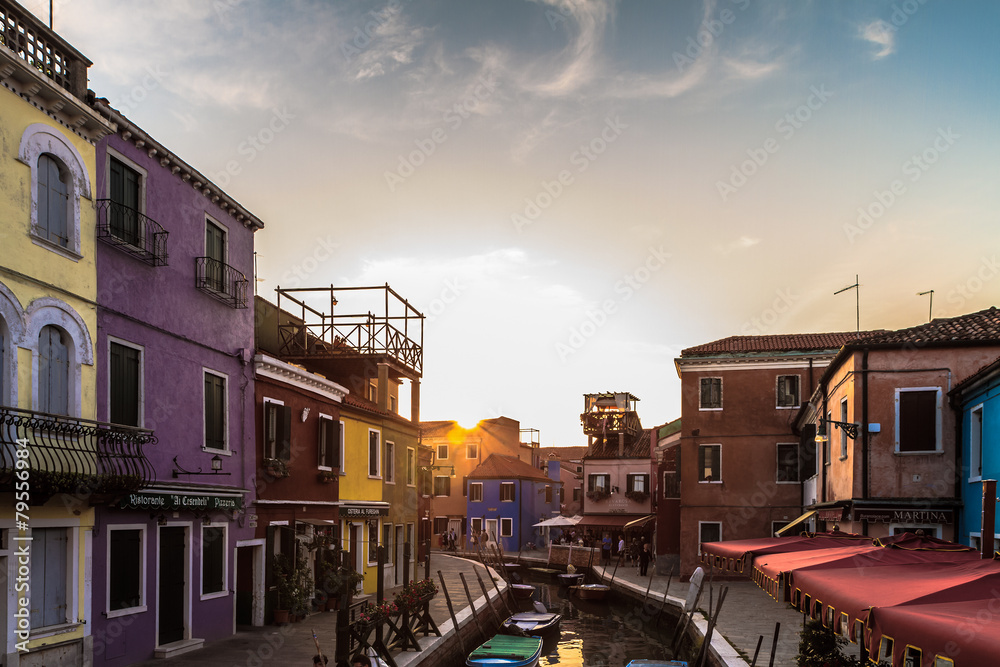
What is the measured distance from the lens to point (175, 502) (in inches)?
596

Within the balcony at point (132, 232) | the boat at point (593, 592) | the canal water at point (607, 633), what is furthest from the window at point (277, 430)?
the boat at point (593, 592)

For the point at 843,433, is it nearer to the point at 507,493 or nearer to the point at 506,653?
the point at 506,653

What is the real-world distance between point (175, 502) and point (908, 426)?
631 inches

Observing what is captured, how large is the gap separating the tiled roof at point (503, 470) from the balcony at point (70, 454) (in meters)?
46.8

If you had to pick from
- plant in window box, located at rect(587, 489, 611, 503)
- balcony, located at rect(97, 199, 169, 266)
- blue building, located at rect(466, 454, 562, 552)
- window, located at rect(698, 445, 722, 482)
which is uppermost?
balcony, located at rect(97, 199, 169, 266)

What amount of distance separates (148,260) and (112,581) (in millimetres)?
5306

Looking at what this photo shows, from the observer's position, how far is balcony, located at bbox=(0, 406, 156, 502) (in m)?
10.9

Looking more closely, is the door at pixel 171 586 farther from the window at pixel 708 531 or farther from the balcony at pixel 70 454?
the window at pixel 708 531

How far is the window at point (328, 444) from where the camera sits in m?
22.3

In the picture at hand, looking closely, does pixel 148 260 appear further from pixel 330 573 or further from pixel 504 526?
pixel 504 526

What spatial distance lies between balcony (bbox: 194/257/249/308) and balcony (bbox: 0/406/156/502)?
387 centimetres

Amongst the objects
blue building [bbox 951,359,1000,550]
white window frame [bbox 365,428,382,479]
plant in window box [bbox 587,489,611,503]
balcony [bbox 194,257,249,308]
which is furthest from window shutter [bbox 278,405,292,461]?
plant in window box [bbox 587,489,611,503]

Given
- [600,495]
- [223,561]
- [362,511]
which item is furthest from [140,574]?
[600,495]

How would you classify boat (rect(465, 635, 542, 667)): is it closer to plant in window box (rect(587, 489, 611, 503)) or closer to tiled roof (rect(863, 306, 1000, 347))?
tiled roof (rect(863, 306, 1000, 347))
